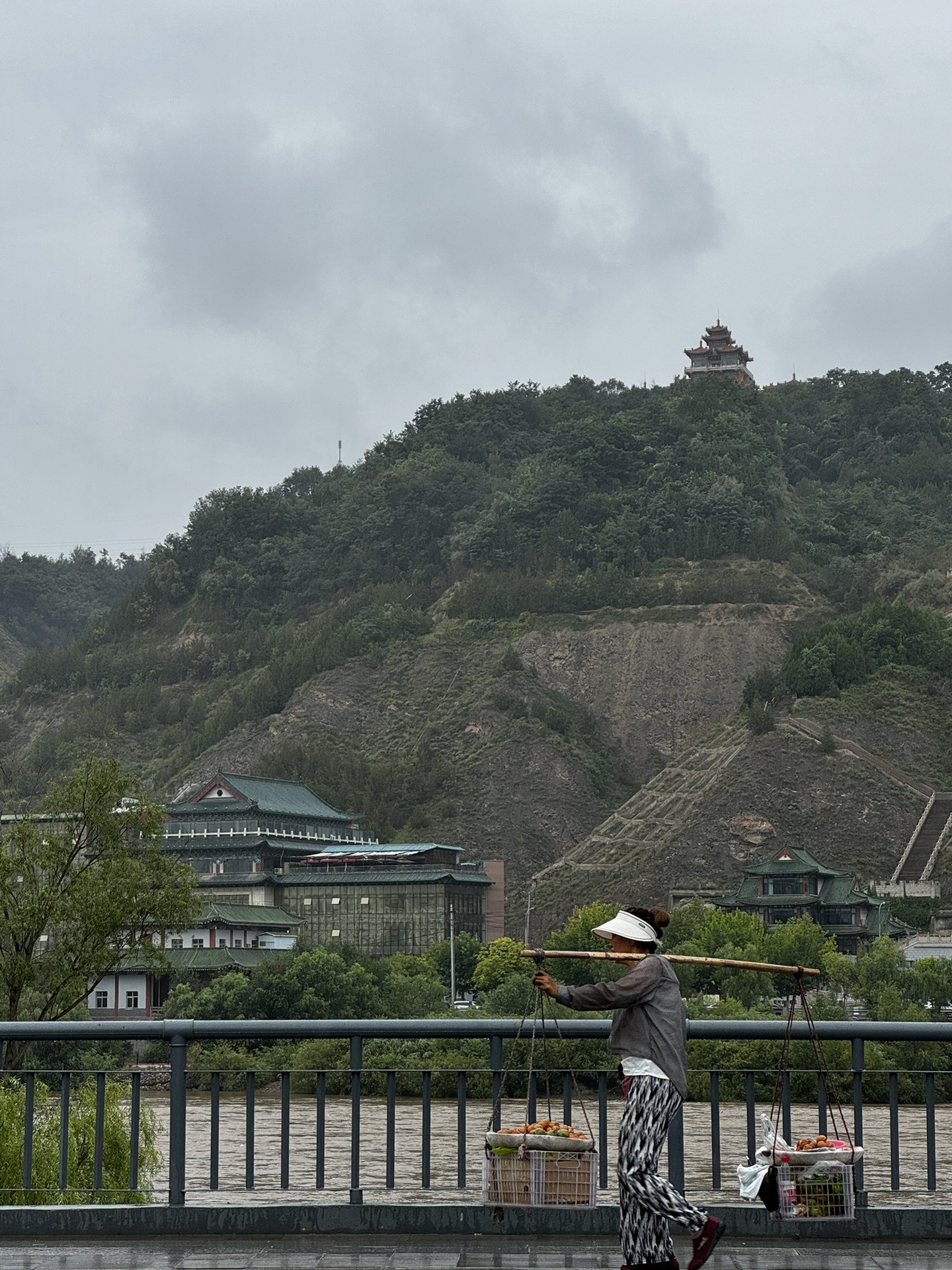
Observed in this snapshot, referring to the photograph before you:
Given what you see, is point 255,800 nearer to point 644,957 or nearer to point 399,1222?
point 399,1222

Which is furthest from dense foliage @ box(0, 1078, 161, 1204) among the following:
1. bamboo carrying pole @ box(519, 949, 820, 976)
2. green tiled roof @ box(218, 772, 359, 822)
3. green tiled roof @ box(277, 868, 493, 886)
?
green tiled roof @ box(218, 772, 359, 822)

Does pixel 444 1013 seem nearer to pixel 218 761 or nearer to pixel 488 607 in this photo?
pixel 218 761

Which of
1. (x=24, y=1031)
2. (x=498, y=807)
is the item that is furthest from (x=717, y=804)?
(x=24, y=1031)

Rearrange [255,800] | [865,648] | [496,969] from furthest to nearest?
[865,648] < [255,800] < [496,969]

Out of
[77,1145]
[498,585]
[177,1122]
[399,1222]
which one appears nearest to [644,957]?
[399,1222]

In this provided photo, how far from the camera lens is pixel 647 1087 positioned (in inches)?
328

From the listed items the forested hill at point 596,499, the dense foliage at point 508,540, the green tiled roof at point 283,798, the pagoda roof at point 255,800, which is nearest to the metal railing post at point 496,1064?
the pagoda roof at point 255,800

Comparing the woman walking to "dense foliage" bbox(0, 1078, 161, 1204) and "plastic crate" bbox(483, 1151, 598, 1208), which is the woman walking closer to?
"plastic crate" bbox(483, 1151, 598, 1208)

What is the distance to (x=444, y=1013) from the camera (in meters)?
54.5

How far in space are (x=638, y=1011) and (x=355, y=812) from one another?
3987 inches

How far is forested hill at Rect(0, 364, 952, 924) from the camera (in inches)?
4668

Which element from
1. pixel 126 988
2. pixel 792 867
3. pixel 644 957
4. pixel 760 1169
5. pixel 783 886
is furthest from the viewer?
pixel 783 886

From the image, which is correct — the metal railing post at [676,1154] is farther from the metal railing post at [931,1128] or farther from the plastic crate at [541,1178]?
the metal railing post at [931,1128]

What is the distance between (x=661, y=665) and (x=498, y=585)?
1884 cm
